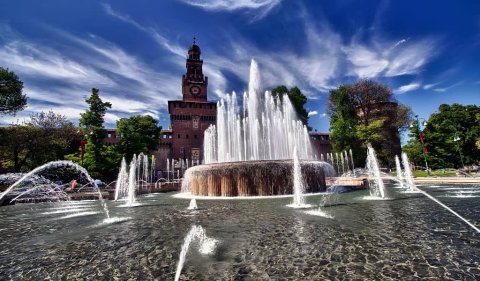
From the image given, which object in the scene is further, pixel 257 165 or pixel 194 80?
pixel 194 80

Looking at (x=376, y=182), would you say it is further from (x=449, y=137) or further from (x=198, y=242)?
(x=449, y=137)

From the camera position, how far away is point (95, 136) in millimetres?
29531

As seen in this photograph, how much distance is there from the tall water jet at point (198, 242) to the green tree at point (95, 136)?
2795 centimetres

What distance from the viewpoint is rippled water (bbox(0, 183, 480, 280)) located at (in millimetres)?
3043

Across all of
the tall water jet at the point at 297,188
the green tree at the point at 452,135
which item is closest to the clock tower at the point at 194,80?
the green tree at the point at 452,135

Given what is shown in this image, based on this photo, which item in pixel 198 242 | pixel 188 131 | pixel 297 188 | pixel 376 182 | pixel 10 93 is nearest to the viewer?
pixel 198 242

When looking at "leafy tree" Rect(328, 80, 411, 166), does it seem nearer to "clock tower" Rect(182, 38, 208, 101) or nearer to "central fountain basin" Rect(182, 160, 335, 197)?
"central fountain basin" Rect(182, 160, 335, 197)

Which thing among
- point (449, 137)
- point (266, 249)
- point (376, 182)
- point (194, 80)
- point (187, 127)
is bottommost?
point (266, 249)

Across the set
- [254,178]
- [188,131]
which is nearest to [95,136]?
[188,131]

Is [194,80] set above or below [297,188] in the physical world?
above

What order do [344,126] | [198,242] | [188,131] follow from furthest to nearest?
[188,131] < [344,126] < [198,242]

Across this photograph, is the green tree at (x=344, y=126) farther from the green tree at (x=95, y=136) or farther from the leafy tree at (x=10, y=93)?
the leafy tree at (x=10, y=93)

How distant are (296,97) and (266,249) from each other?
115ft

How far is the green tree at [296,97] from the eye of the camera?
36656 mm
